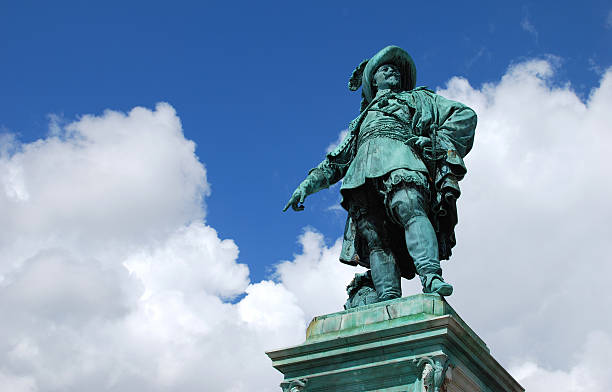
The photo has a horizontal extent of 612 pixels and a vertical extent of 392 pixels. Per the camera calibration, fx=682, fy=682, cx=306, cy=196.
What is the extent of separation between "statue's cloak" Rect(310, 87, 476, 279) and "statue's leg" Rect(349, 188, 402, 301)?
133 millimetres

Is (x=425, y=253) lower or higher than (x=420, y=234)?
lower

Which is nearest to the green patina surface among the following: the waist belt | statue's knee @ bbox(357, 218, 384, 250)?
statue's knee @ bbox(357, 218, 384, 250)

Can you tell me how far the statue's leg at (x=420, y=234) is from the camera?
6.53 metres

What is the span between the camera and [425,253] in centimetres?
672

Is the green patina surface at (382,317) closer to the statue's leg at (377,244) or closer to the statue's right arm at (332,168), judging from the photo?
the statue's leg at (377,244)

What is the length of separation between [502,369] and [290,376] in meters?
2.08

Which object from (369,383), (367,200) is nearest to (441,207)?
(367,200)

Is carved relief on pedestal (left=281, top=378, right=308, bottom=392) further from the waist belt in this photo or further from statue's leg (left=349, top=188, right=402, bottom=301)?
the waist belt

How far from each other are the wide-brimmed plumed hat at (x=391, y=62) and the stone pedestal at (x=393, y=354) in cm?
369

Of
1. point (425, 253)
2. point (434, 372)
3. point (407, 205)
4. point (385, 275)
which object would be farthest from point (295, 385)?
point (407, 205)

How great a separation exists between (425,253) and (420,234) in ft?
0.70

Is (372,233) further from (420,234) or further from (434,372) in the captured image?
(434,372)

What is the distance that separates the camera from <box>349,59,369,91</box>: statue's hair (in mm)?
9594

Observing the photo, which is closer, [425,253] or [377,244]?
[425,253]
